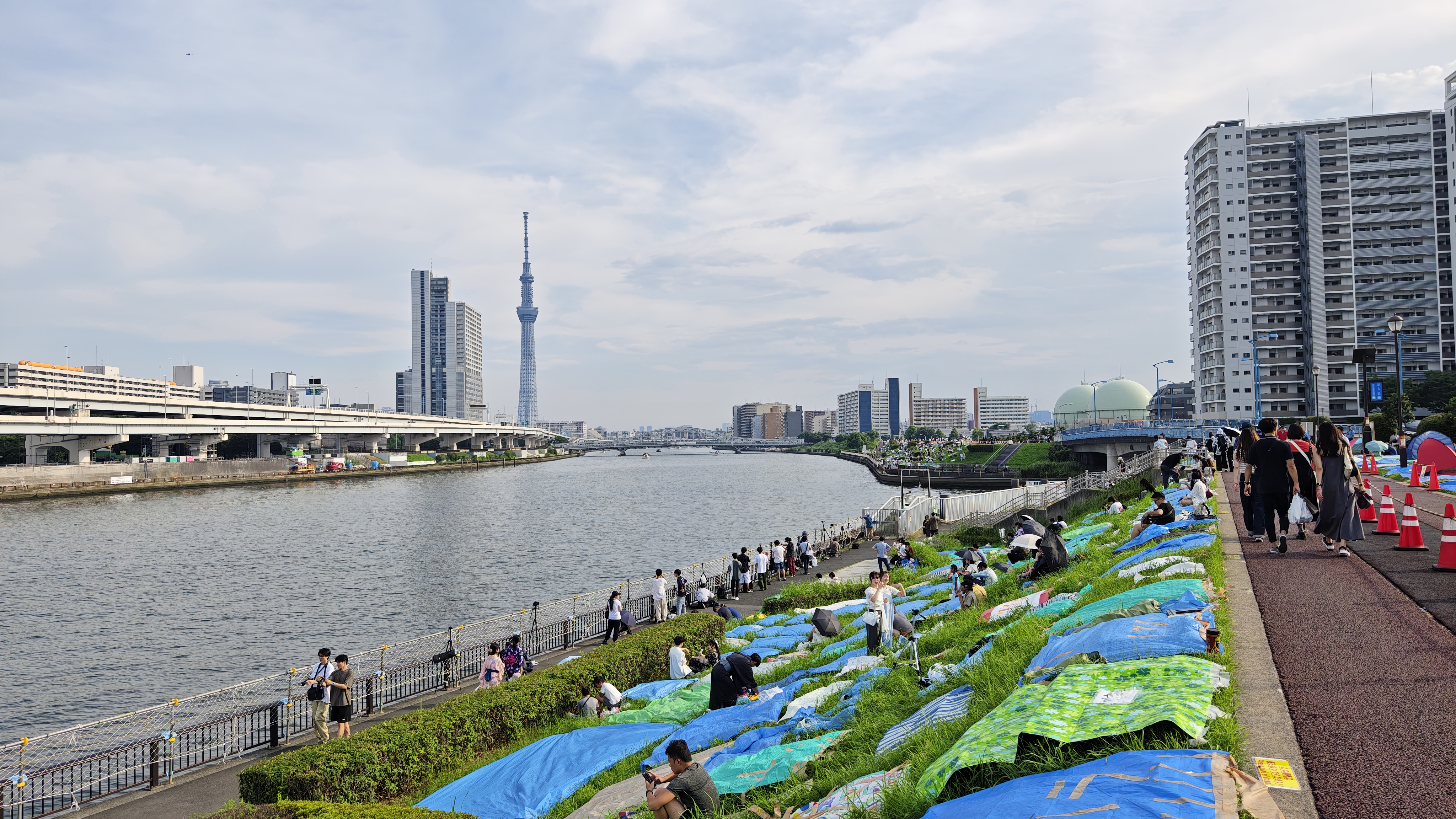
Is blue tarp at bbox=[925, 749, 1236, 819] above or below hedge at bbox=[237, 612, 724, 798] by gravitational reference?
above

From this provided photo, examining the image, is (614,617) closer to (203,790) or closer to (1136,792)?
(203,790)

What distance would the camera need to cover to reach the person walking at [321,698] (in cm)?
1311

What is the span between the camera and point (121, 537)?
44.2 meters

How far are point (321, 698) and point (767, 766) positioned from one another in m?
9.83

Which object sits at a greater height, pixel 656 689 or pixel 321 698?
pixel 321 698

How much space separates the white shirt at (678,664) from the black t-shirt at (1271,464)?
413 inches

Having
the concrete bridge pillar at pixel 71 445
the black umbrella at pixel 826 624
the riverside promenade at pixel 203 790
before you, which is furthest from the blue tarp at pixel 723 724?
the concrete bridge pillar at pixel 71 445

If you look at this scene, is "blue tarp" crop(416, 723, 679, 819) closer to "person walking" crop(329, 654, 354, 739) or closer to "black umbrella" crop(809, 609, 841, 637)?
"person walking" crop(329, 654, 354, 739)

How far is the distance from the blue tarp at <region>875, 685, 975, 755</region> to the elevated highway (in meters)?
83.1

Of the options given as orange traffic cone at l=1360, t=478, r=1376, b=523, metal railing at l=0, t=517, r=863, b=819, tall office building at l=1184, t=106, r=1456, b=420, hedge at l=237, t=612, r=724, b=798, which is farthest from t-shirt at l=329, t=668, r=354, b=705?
tall office building at l=1184, t=106, r=1456, b=420

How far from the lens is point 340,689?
13.1 m

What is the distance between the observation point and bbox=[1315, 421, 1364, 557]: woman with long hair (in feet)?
35.5

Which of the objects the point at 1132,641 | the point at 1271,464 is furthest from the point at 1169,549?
the point at 1132,641

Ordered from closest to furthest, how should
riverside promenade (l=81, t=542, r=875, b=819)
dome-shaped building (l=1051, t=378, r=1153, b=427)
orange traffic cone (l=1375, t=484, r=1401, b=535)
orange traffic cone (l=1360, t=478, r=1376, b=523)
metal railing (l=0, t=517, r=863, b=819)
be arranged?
riverside promenade (l=81, t=542, r=875, b=819)
metal railing (l=0, t=517, r=863, b=819)
orange traffic cone (l=1375, t=484, r=1401, b=535)
orange traffic cone (l=1360, t=478, r=1376, b=523)
dome-shaped building (l=1051, t=378, r=1153, b=427)
